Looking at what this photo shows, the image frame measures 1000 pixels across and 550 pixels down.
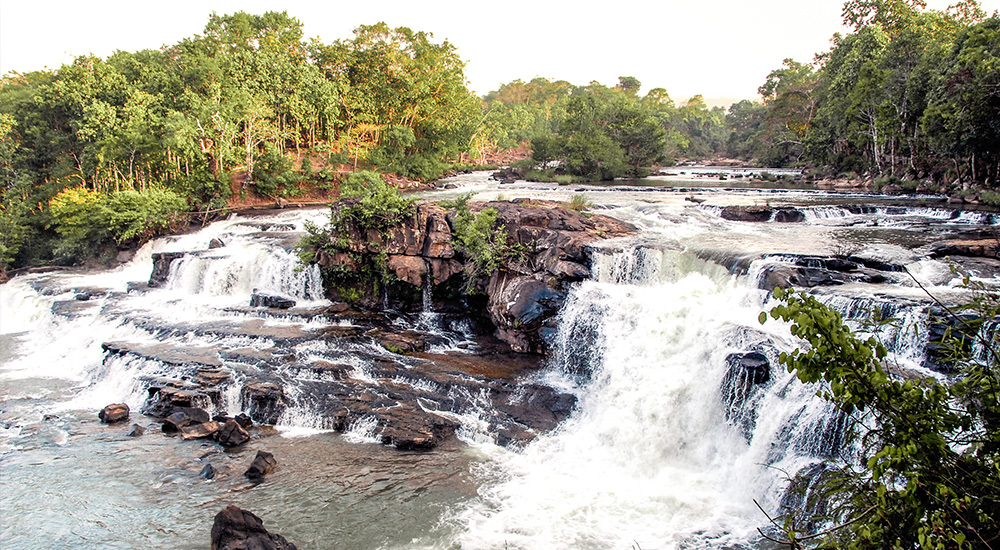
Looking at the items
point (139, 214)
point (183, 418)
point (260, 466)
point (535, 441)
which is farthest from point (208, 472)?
point (139, 214)

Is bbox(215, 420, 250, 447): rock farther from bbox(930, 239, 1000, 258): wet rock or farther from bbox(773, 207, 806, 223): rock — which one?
bbox(773, 207, 806, 223): rock

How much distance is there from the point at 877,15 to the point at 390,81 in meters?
29.5

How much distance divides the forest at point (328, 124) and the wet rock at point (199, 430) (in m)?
14.7

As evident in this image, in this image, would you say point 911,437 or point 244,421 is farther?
point 244,421

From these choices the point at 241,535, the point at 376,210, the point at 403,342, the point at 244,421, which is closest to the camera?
the point at 241,535

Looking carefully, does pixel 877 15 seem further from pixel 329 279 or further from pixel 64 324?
pixel 64 324

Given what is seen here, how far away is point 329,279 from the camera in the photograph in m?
16.7

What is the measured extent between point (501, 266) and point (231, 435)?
282 inches

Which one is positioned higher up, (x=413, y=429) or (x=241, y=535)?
(x=241, y=535)

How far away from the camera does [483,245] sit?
1483cm

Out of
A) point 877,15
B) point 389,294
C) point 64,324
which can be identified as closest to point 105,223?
point 64,324

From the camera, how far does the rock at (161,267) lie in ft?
62.2

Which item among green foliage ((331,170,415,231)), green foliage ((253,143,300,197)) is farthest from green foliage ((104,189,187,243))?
green foliage ((331,170,415,231))

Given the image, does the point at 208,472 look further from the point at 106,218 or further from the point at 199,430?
the point at 106,218
